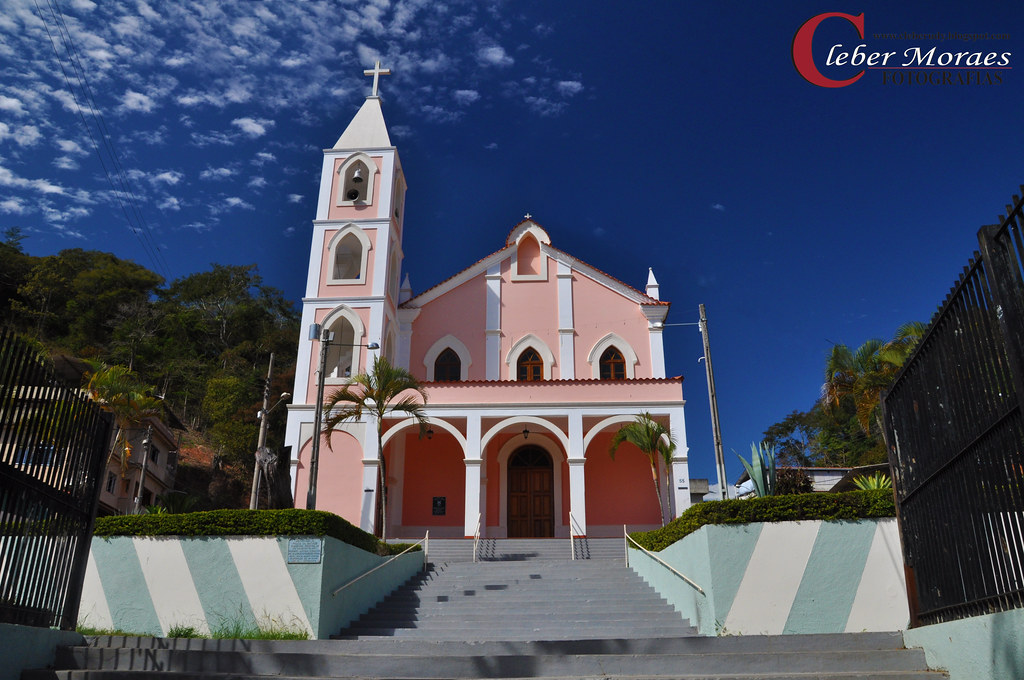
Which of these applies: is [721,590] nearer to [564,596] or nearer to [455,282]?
[564,596]

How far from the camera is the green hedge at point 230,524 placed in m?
10.6

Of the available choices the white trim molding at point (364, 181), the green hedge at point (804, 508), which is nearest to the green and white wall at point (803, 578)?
the green hedge at point (804, 508)

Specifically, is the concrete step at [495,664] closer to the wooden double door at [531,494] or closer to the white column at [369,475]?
the white column at [369,475]

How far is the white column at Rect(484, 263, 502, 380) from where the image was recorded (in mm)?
24672

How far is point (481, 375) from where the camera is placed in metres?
24.7

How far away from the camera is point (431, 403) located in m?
22.1

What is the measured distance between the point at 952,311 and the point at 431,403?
17133 mm

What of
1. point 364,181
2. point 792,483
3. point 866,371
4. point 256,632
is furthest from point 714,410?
point 364,181

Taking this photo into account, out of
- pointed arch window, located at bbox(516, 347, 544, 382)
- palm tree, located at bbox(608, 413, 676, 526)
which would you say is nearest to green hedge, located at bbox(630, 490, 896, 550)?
palm tree, located at bbox(608, 413, 676, 526)

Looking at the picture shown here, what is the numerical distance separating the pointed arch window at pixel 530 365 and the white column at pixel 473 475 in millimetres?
3376

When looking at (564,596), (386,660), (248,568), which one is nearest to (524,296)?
(564,596)

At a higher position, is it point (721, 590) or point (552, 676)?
point (721, 590)

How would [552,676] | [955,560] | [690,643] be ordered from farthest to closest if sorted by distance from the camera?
[690,643]
[552,676]
[955,560]

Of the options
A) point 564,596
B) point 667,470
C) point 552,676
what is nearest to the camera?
point 552,676
